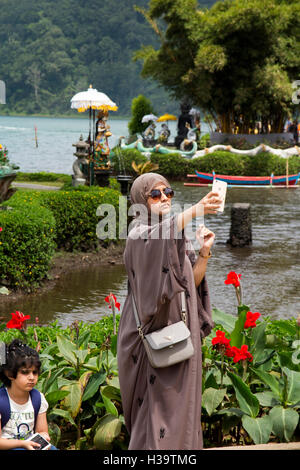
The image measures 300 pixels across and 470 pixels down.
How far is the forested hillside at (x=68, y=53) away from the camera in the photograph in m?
89.0

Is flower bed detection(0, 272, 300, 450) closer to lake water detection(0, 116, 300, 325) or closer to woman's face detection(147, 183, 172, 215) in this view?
woman's face detection(147, 183, 172, 215)

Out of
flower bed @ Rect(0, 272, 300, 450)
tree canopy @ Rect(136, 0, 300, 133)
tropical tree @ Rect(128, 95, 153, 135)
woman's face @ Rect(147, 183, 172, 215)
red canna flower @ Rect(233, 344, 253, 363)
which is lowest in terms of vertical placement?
flower bed @ Rect(0, 272, 300, 450)

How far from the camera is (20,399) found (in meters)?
3.33

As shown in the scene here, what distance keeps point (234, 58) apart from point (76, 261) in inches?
835

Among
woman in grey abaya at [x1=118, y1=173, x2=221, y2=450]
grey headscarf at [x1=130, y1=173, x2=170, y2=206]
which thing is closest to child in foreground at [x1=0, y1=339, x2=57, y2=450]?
woman in grey abaya at [x1=118, y1=173, x2=221, y2=450]

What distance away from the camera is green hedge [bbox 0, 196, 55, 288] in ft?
28.7

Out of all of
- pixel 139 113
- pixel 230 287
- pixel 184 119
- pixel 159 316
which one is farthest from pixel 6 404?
pixel 139 113

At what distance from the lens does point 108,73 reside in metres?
104

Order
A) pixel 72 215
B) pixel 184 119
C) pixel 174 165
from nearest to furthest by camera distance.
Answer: pixel 72 215, pixel 174 165, pixel 184 119

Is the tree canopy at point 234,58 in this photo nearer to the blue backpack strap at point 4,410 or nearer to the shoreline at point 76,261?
the shoreline at point 76,261

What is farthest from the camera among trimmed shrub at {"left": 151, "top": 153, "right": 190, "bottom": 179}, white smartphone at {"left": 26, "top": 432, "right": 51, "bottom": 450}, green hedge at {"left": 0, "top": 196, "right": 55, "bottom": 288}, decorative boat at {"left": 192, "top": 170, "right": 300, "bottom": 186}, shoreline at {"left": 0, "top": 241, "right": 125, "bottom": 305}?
trimmed shrub at {"left": 151, "top": 153, "right": 190, "bottom": 179}

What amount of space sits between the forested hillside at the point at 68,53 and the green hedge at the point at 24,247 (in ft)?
256

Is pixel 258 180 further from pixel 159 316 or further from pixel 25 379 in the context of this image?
pixel 25 379
